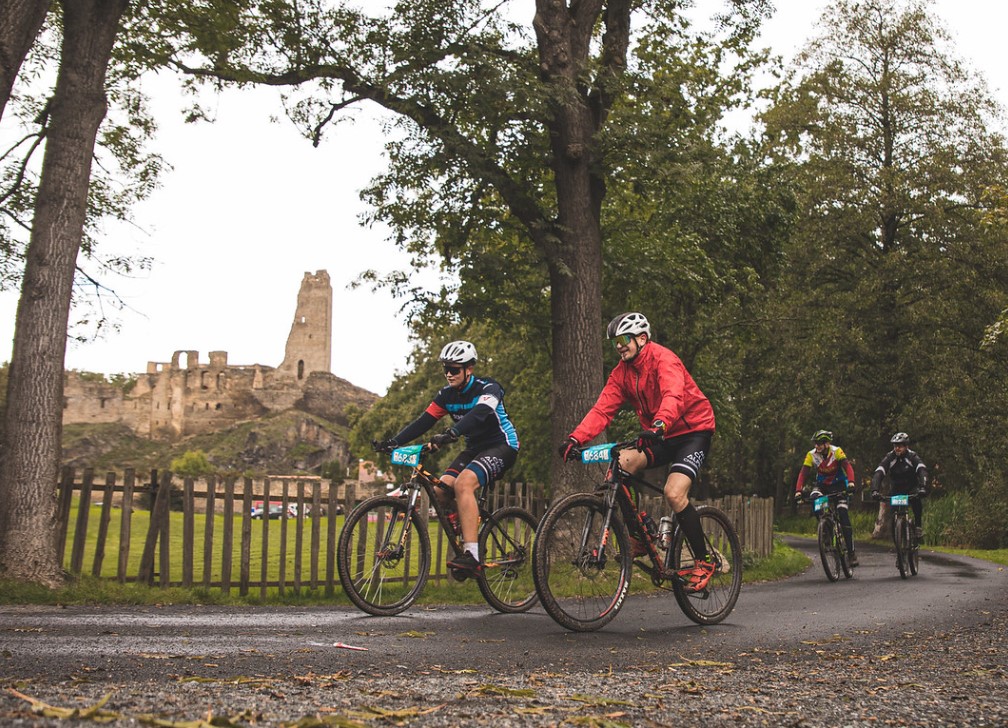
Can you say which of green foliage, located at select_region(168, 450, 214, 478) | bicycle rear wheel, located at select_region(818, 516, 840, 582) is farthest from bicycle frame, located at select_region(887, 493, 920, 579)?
green foliage, located at select_region(168, 450, 214, 478)

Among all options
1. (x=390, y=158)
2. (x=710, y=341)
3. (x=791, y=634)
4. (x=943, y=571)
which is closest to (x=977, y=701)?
(x=791, y=634)

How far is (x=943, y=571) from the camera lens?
1755cm

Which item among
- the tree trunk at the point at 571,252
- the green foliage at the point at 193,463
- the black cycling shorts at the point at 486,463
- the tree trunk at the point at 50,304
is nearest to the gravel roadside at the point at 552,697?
the black cycling shorts at the point at 486,463

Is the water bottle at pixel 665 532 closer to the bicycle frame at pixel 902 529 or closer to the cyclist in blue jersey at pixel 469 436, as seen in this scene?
the cyclist in blue jersey at pixel 469 436

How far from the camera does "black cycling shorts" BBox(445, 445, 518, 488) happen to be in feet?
27.8

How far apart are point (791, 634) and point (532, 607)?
7.84ft

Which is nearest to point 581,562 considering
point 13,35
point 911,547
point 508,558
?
point 508,558

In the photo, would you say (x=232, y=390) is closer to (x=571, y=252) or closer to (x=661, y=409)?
(x=571, y=252)

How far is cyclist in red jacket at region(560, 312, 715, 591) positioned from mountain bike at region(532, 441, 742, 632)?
4.3 inches

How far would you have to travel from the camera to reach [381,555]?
8477mm

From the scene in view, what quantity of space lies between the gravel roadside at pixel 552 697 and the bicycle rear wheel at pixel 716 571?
2006 mm

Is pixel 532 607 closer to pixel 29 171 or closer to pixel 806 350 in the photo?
pixel 29 171

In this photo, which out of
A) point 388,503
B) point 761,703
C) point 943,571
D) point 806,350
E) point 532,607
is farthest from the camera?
point 806,350

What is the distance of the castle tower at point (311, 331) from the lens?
123625 millimetres
